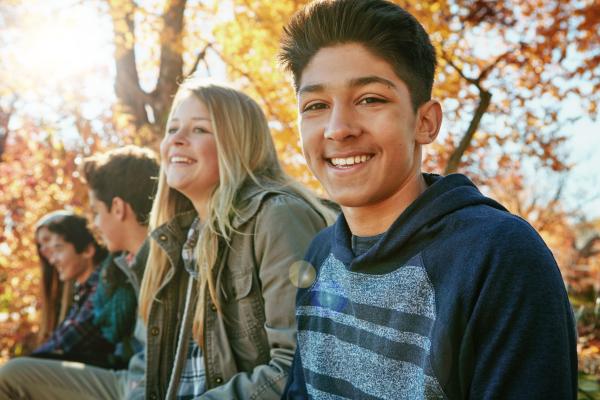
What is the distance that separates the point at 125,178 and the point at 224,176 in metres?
1.48

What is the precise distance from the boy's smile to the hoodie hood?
14 cm

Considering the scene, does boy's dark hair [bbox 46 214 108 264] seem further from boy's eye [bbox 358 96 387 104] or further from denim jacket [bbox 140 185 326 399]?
boy's eye [bbox 358 96 387 104]

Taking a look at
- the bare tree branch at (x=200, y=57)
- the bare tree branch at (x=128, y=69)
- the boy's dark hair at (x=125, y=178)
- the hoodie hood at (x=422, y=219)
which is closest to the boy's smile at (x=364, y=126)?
the hoodie hood at (x=422, y=219)

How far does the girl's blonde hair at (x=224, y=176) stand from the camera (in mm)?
2613

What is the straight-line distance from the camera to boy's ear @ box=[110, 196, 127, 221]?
400 centimetres

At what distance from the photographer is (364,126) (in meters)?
1.70

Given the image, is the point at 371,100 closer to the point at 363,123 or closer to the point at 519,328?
the point at 363,123

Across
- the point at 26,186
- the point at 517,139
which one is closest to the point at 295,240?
the point at 26,186

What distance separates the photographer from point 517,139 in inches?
324

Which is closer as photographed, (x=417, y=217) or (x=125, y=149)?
(x=417, y=217)

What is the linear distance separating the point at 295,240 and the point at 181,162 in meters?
0.83

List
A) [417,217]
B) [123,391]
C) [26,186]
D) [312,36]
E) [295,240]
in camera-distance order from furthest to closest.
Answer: [26,186] → [123,391] → [295,240] → [312,36] → [417,217]

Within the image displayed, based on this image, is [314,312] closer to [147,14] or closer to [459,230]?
[459,230]

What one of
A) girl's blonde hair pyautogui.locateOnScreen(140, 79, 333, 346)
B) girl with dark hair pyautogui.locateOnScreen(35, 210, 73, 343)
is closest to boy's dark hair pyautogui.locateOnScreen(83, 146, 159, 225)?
girl's blonde hair pyautogui.locateOnScreen(140, 79, 333, 346)
